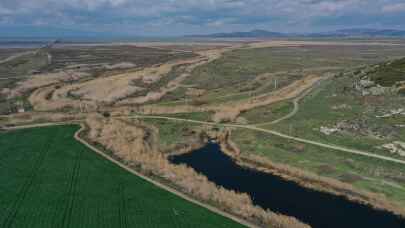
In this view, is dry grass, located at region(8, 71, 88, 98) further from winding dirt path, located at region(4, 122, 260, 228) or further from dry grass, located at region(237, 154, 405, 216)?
dry grass, located at region(237, 154, 405, 216)

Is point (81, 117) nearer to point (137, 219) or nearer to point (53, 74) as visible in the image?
point (137, 219)

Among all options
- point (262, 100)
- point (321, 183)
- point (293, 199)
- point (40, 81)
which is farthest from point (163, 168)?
point (40, 81)

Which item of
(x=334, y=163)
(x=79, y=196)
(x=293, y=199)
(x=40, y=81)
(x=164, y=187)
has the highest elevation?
(x=40, y=81)

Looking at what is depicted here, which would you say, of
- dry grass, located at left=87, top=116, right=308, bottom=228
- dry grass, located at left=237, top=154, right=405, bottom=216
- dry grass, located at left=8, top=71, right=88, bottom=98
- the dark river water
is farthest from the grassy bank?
dry grass, located at left=8, top=71, right=88, bottom=98

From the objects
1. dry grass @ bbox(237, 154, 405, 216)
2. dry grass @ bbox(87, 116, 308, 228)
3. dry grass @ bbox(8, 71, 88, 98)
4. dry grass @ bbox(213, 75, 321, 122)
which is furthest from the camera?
dry grass @ bbox(8, 71, 88, 98)

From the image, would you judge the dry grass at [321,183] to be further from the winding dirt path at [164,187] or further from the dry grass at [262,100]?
the dry grass at [262,100]

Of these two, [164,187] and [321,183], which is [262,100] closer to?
[321,183]
